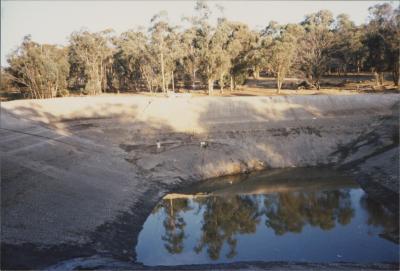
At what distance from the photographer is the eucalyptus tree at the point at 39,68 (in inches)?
2670

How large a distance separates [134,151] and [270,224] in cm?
1752

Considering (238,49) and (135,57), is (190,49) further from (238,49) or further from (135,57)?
(135,57)

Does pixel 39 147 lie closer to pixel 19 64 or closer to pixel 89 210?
pixel 89 210

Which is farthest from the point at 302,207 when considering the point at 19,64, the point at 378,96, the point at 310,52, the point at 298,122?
the point at 19,64

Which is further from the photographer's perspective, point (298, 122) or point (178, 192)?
point (298, 122)

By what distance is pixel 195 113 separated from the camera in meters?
47.3

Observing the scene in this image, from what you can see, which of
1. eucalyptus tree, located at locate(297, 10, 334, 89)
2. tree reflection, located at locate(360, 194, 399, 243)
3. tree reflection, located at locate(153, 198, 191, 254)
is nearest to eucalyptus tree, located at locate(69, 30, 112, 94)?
eucalyptus tree, located at locate(297, 10, 334, 89)

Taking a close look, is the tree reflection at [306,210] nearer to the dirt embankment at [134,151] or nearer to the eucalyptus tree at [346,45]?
the dirt embankment at [134,151]

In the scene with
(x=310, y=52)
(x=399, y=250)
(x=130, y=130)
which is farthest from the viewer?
(x=310, y=52)

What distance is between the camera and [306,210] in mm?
27375

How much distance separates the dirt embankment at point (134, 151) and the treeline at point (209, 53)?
46.6 ft

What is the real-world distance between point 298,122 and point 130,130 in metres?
18.3

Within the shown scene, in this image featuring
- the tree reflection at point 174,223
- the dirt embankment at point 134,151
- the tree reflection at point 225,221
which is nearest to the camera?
the dirt embankment at point 134,151

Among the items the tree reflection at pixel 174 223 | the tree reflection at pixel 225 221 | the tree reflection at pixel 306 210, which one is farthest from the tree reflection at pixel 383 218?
the tree reflection at pixel 174 223
